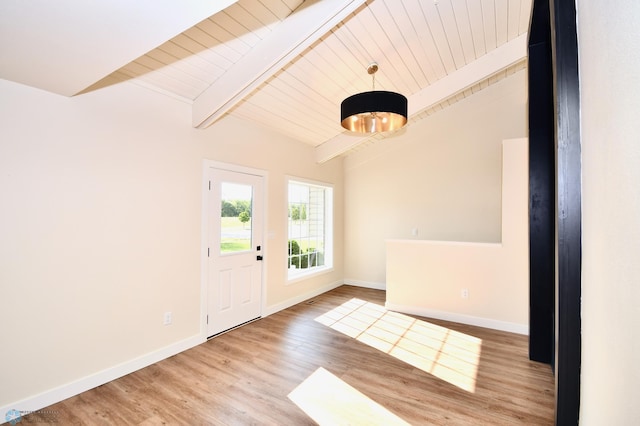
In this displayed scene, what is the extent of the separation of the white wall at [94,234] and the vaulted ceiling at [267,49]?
0.84 feet

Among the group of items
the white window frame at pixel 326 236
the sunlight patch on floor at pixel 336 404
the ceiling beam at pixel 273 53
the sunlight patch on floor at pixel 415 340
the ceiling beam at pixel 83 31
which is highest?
the ceiling beam at pixel 273 53

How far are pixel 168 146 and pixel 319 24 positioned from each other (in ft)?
6.30

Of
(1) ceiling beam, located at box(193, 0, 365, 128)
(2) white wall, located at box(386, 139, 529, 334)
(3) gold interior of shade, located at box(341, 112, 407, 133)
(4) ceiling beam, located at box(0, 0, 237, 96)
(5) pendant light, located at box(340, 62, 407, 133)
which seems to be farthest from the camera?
(2) white wall, located at box(386, 139, 529, 334)

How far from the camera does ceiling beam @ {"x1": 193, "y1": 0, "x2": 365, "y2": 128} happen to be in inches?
94.0

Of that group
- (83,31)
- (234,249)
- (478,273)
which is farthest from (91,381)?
(478,273)

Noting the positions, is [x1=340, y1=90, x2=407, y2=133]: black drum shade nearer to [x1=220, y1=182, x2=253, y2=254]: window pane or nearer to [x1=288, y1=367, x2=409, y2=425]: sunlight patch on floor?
[x1=220, y1=182, x2=253, y2=254]: window pane

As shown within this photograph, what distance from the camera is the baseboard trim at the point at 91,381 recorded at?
2225 millimetres

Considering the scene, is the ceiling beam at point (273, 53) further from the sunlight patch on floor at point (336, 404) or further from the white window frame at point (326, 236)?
the sunlight patch on floor at point (336, 404)

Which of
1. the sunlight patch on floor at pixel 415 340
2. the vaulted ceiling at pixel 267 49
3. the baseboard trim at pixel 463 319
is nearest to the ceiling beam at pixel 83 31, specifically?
the vaulted ceiling at pixel 267 49

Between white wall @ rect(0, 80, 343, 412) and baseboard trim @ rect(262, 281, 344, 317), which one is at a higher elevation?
white wall @ rect(0, 80, 343, 412)

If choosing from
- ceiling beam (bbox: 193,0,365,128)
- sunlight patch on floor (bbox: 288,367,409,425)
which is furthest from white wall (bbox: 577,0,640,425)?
ceiling beam (bbox: 193,0,365,128)

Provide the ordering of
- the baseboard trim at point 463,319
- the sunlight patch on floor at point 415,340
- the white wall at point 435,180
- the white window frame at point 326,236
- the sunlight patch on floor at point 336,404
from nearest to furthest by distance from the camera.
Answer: the sunlight patch on floor at point 336,404 → the sunlight patch on floor at point 415,340 → the baseboard trim at point 463,319 → the white wall at point 435,180 → the white window frame at point 326,236

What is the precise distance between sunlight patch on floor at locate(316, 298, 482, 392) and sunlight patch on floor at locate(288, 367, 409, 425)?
0.77 m

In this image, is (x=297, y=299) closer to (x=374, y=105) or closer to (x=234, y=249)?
(x=234, y=249)
